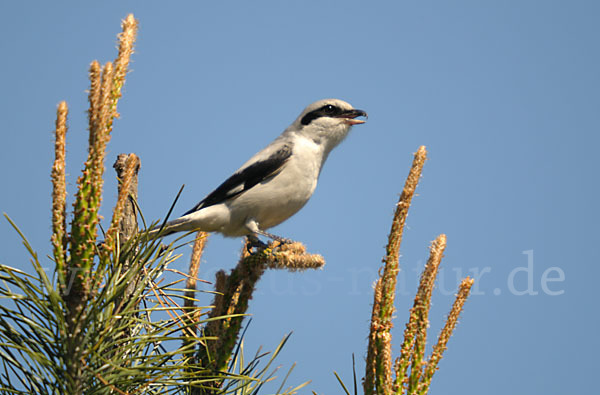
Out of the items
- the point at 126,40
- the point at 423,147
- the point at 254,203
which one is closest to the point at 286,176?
the point at 254,203

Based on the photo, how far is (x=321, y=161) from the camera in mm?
7023

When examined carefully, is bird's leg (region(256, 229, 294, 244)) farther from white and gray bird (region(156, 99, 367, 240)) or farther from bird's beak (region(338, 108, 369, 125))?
bird's beak (region(338, 108, 369, 125))

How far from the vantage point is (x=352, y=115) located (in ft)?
24.2

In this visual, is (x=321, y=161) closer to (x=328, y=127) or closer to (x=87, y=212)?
(x=328, y=127)

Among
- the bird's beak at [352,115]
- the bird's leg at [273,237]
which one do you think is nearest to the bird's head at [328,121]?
the bird's beak at [352,115]

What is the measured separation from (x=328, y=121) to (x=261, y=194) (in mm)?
1508

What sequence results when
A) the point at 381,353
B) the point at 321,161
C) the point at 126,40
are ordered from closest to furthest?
1. the point at 126,40
2. the point at 381,353
3. the point at 321,161

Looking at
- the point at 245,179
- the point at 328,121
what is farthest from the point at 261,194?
the point at 328,121

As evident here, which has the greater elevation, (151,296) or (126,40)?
(126,40)

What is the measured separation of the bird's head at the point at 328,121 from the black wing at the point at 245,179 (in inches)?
27.8

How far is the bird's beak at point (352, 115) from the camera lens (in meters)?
7.29

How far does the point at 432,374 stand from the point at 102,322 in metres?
1.35

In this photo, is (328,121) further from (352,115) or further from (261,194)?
(261,194)

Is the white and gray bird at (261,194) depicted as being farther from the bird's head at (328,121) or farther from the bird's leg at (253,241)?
the bird's head at (328,121)
